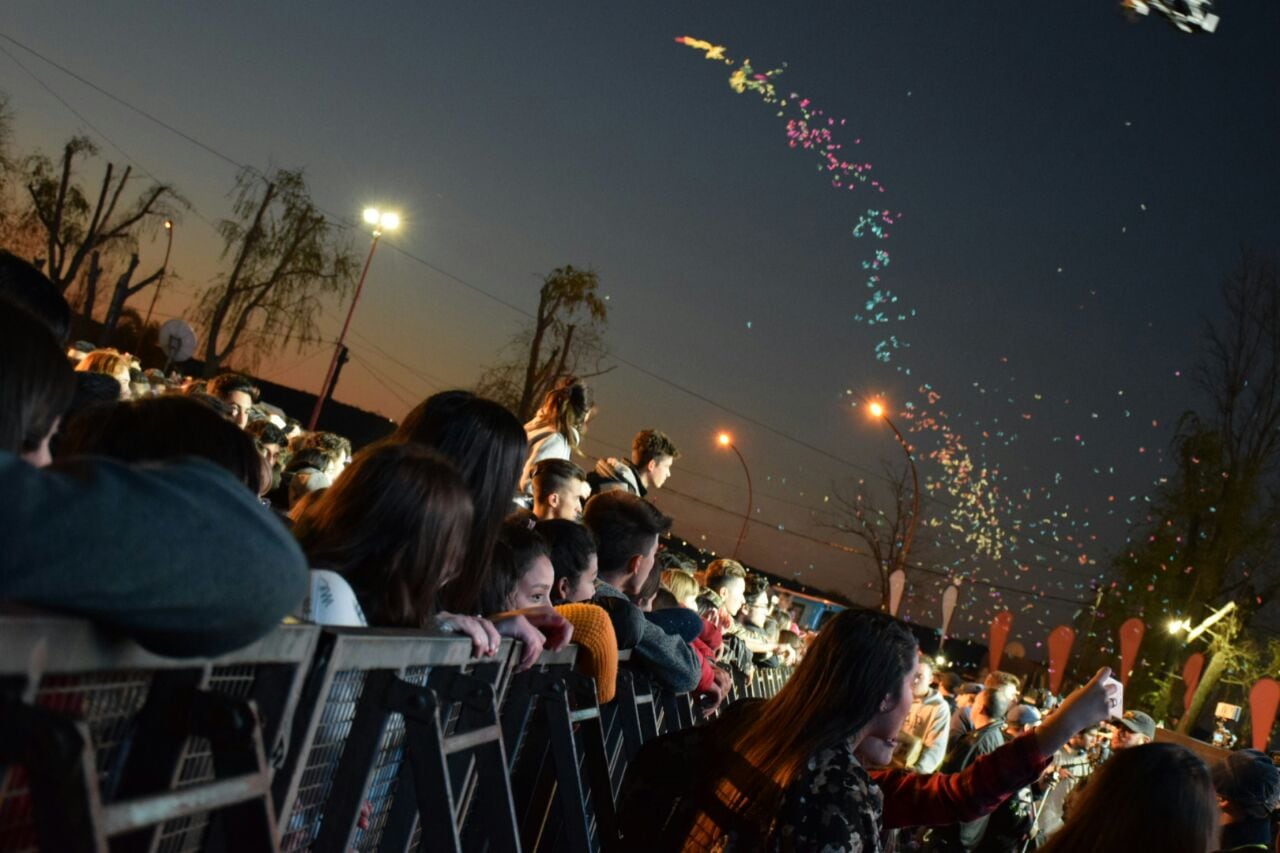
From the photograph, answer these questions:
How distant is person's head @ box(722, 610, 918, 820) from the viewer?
12.5ft

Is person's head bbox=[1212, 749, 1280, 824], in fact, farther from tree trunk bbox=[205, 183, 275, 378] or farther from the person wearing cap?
tree trunk bbox=[205, 183, 275, 378]

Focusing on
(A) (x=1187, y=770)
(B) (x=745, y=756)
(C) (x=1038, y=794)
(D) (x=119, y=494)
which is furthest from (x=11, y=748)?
(C) (x=1038, y=794)

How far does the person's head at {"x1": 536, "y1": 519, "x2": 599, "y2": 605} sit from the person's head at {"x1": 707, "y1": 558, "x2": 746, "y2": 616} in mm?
5943

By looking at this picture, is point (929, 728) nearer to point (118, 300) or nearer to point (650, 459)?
point (650, 459)

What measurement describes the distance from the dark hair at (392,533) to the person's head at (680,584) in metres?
5.71

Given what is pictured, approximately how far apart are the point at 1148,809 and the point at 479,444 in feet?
8.26

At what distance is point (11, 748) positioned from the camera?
1.50 metres

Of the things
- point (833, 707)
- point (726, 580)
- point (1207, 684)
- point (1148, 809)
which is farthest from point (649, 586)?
point (1207, 684)

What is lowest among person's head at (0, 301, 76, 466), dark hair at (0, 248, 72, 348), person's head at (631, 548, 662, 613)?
person's head at (631, 548, 662, 613)

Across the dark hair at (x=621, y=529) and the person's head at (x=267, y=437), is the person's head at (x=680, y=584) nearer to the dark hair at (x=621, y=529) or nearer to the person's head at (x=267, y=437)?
the dark hair at (x=621, y=529)

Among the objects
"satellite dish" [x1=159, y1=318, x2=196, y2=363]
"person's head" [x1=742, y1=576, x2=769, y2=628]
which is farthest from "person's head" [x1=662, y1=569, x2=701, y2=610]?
"satellite dish" [x1=159, y1=318, x2=196, y2=363]

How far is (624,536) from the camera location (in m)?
6.39

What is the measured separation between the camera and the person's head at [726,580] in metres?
11.4

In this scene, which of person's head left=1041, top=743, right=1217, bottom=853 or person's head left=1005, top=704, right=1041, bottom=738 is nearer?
person's head left=1041, top=743, right=1217, bottom=853
